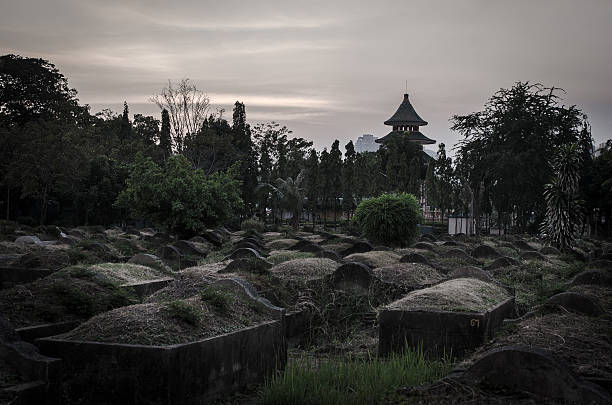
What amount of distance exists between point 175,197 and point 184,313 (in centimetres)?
2060

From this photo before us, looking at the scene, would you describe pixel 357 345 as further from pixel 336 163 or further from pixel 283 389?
pixel 336 163

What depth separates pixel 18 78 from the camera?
184 feet

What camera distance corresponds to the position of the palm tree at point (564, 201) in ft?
90.1

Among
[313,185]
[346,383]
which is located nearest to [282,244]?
[346,383]

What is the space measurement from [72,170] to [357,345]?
34.2 metres

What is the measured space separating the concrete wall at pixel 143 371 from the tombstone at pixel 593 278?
10.4 meters

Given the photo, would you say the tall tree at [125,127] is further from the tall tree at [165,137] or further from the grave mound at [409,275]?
the grave mound at [409,275]

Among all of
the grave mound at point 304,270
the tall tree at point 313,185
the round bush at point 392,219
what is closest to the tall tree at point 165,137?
the tall tree at point 313,185

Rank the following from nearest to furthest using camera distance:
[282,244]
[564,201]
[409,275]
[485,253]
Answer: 1. [409,275]
2. [485,253]
3. [282,244]
4. [564,201]

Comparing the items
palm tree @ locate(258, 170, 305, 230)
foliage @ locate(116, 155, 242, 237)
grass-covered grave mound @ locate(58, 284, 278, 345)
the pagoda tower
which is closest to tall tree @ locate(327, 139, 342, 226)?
palm tree @ locate(258, 170, 305, 230)

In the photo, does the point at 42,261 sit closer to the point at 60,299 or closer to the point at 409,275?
the point at 60,299

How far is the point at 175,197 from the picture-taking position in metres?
29.0

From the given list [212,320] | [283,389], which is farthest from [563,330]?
[212,320]

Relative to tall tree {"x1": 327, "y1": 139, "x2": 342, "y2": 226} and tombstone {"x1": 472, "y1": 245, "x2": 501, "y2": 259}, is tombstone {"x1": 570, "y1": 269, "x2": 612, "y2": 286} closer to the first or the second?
tombstone {"x1": 472, "y1": 245, "x2": 501, "y2": 259}
